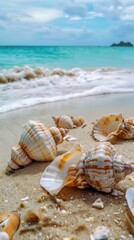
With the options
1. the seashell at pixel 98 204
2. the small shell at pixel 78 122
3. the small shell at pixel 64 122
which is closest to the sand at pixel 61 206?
the seashell at pixel 98 204

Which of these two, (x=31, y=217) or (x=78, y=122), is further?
(x=78, y=122)

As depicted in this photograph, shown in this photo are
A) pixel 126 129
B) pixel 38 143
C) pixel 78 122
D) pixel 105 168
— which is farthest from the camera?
pixel 78 122

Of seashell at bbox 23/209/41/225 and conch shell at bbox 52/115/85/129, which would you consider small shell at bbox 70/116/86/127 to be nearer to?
conch shell at bbox 52/115/85/129

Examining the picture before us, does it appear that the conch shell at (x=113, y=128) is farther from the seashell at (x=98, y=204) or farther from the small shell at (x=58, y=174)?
the seashell at (x=98, y=204)

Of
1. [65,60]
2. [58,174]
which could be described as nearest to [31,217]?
[58,174]

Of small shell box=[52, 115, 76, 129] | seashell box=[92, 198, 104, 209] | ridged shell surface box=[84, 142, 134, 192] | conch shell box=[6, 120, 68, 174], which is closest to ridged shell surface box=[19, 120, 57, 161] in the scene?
conch shell box=[6, 120, 68, 174]

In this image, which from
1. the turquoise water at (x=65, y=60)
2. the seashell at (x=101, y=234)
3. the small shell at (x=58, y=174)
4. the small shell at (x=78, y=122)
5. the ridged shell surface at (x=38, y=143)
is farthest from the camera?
the turquoise water at (x=65, y=60)

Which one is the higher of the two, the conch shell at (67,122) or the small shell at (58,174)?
the small shell at (58,174)

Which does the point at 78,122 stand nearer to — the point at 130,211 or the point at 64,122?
the point at 64,122
